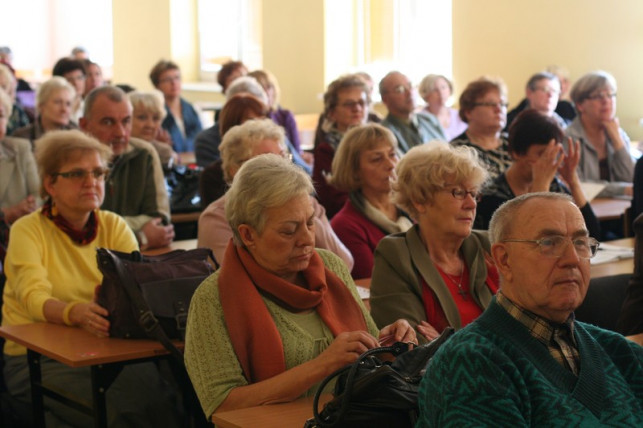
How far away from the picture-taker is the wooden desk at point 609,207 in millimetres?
5277

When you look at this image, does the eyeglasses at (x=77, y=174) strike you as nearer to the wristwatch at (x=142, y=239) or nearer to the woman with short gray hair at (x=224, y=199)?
the woman with short gray hair at (x=224, y=199)

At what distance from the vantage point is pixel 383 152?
4.04 m

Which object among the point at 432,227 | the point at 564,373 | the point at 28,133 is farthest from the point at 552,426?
the point at 28,133

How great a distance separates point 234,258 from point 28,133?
3.96 m

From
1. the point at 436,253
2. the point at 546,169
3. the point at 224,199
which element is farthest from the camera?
the point at 546,169

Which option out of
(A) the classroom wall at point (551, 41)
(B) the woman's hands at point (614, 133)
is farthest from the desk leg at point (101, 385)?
(A) the classroom wall at point (551, 41)

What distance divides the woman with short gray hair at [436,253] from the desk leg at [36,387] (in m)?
1.11

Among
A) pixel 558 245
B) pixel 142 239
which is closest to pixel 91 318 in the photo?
pixel 142 239

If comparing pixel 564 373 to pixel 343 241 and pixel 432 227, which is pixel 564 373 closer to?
pixel 432 227

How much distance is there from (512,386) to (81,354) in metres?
1.55

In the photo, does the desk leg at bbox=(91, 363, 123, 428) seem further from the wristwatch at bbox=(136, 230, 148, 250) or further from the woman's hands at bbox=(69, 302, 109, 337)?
the wristwatch at bbox=(136, 230, 148, 250)

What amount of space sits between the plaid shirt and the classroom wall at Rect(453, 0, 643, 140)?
6.27 meters

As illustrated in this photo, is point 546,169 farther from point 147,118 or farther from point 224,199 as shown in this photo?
point 147,118

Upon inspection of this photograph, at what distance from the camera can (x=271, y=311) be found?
8.33ft
